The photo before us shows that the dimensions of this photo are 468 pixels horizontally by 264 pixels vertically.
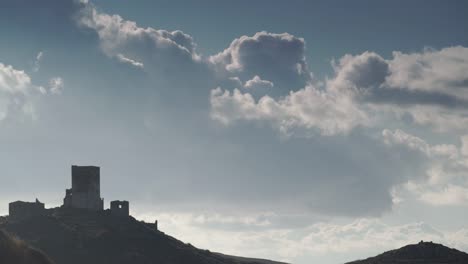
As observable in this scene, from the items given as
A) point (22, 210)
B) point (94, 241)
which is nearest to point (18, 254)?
point (94, 241)

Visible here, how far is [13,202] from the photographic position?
652ft

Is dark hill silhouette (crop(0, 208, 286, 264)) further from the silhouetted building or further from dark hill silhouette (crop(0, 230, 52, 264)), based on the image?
dark hill silhouette (crop(0, 230, 52, 264))

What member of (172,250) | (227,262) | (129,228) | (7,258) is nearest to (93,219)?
(129,228)

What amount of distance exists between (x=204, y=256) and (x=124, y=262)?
26498 mm

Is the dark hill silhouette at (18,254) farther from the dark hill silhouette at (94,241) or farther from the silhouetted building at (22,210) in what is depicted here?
the silhouetted building at (22,210)

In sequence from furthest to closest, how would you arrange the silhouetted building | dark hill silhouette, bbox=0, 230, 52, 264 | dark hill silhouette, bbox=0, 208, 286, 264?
the silhouetted building → dark hill silhouette, bbox=0, 208, 286, 264 → dark hill silhouette, bbox=0, 230, 52, 264

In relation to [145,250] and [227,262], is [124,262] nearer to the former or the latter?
[145,250]

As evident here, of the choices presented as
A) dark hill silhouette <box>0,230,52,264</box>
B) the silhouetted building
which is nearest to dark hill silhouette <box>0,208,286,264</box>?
the silhouetted building

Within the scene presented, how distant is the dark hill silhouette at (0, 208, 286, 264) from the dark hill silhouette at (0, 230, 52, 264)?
358 ft

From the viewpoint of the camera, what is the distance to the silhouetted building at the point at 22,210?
198 m

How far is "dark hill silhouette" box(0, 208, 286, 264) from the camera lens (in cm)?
17900

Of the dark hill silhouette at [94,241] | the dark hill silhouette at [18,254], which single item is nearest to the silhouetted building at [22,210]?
the dark hill silhouette at [94,241]

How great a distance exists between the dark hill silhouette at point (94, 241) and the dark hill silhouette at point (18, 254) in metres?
109

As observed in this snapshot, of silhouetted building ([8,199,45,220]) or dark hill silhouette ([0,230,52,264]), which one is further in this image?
silhouetted building ([8,199,45,220])
